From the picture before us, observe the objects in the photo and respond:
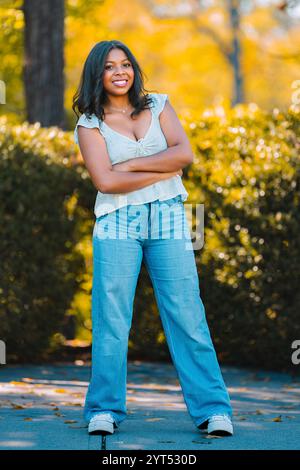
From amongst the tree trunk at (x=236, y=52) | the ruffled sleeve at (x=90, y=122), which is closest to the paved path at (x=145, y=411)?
the ruffled sleeve at (x=90, y=122)

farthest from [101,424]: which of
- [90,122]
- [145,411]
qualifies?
[90,122]

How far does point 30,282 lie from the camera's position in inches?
301

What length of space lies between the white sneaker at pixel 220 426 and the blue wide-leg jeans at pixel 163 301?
3 centimetres

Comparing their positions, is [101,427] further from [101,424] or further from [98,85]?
[98,85]

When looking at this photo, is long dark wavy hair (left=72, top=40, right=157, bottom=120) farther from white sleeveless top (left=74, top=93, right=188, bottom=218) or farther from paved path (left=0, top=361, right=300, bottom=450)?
paved path (left=0, top=361, right=300, bottom=450)

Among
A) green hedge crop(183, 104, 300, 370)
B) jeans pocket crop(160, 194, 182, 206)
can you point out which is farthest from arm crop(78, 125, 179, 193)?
green hedge crop(183, 104, 300, 370)

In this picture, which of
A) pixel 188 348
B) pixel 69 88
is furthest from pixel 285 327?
pixel 69 88

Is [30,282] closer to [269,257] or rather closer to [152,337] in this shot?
[152,337]

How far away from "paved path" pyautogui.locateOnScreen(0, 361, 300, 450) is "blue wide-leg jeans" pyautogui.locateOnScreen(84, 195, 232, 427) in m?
0.20

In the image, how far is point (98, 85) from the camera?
4.67 meters

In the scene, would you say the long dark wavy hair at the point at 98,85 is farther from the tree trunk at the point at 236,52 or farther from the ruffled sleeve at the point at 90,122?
the tree trunk at the point at 236,52

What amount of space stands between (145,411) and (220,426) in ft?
3.70

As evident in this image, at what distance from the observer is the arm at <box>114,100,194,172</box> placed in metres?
4.61
